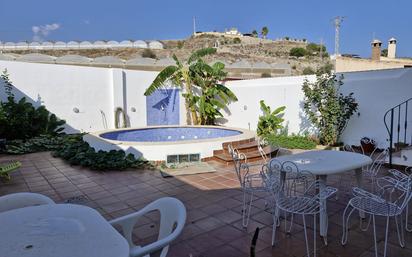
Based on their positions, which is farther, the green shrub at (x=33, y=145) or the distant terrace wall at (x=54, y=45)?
the distant terrace wall at (x=54, y=45)

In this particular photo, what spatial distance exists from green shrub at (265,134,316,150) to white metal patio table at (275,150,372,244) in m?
5.25

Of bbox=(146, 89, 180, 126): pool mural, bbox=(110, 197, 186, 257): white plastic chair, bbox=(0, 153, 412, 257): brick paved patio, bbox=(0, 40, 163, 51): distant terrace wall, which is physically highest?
bbox=(0, 40, 163, 51): distant terrace wall

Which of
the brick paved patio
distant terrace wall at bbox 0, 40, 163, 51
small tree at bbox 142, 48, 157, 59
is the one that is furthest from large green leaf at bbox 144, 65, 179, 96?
distant terrace wall at bbox 0, 40, 163, 51

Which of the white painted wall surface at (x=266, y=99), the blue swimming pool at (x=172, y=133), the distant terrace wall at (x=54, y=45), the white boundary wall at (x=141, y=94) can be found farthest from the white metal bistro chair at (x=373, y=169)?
the distant terrace wall at (x=54, y=45)

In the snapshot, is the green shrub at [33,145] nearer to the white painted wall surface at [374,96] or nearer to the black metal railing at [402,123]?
the white painted wall surface at [374,96]

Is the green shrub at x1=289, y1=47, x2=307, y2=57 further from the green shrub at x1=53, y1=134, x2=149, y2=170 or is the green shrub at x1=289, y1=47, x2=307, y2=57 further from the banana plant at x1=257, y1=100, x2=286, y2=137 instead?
the green shrub at x1=53, y1=134, x2=149, y2=170

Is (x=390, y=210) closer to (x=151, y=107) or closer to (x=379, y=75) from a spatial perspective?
(x=379, y=75)

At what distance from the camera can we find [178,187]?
5.98 metres

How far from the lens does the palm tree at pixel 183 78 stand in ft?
44.1

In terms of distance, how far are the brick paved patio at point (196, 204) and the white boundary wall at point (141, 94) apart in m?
3.63

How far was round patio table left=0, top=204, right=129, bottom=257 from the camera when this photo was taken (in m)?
1.78

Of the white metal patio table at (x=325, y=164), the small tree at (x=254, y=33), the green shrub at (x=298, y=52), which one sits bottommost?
the white metal patio table at (x=325, y=164)

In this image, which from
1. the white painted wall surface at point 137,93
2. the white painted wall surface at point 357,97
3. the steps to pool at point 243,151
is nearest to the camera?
the steps to pool at point 243,151

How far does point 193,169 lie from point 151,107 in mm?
7663
